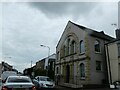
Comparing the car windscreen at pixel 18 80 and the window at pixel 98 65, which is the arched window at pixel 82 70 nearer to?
the window at pixel 98 65

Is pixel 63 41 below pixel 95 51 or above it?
above

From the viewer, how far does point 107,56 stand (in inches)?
1188

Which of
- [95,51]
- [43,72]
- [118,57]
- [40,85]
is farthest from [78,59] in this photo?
[43,72]

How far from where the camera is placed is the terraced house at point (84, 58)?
29.9 metres

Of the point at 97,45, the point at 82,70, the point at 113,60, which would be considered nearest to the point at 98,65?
the point at 82,70

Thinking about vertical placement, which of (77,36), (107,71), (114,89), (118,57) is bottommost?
(114,89)

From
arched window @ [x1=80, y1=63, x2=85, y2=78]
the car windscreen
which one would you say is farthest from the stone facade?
the car windscreen

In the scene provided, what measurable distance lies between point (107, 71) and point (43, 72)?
2467 centimetres

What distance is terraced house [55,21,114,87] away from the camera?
29.9 m

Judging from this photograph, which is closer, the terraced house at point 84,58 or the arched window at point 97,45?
the terraced house at point 84,58

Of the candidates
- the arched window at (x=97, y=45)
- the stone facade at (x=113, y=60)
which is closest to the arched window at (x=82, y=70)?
the arched window at (x=97, y=45)

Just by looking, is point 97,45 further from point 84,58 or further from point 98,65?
point 84,58

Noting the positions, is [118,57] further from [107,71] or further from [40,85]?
[40,85]

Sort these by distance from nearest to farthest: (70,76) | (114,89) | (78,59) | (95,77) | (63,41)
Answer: (114,89) → (95,77) → (78,59) → (70,76) → (63,41)
